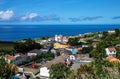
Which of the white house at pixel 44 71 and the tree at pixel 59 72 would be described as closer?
the tree at pixel 59 72

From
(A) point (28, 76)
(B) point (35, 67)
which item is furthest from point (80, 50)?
(A) point (28, 76)

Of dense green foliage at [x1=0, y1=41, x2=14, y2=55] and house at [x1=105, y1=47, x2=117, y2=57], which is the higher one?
house at [x1=105, y1=47, x2=117, y2=57]

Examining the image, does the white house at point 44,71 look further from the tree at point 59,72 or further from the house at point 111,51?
the house at point 111,51

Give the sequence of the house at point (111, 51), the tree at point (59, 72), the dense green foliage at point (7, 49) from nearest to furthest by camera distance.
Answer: the tree at point (59, 72)
the house at point (111, 51)
the dense green foliage at point (7, 49)

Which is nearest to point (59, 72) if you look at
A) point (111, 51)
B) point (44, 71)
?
point (44, 71)

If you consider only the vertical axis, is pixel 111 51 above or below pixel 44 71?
above

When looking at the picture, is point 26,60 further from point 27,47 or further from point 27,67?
point 27,47

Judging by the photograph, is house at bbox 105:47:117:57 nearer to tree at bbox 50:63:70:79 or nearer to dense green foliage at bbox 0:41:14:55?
tree at bbox 50:63:70:79

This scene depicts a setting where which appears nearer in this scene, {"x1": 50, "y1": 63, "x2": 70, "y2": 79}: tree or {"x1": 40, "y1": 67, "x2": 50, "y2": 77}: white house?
{"x1": 50, "y1": 63, "x2": 70, "y2": 79}: tree

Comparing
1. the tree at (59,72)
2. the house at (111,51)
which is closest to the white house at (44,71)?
the tree at (59,72)

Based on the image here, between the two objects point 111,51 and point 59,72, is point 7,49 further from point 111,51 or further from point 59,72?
point 59,72

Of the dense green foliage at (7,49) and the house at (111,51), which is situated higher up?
the house at (111,51)

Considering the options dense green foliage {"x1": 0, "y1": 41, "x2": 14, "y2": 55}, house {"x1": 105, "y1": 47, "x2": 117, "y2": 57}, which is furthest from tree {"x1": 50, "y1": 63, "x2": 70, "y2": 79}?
dense green foliage {"x1": 0, "y1": 41, "x2": 14, "y2": 55}
